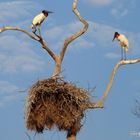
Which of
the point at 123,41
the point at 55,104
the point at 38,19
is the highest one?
the point at 38,19

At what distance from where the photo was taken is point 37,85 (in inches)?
464

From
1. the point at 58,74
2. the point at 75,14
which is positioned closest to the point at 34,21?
the point at 75,14

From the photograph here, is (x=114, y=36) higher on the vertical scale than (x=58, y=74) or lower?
higher

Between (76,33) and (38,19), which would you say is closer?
(76,33)

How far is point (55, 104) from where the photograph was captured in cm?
1202

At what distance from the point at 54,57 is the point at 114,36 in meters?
3.05

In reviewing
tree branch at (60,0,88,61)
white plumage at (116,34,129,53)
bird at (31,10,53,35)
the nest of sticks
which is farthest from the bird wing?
white plumage at (116,34,129,53)

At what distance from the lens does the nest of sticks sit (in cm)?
1175

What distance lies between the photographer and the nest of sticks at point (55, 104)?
11750 mm

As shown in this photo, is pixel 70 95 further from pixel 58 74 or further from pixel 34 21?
pixel 34 21

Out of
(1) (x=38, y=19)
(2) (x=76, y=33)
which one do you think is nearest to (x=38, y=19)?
Result: (1) (x=38, y=19)

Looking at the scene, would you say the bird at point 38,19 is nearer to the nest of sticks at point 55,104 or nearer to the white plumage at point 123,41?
the nest of sticks at point 55,104

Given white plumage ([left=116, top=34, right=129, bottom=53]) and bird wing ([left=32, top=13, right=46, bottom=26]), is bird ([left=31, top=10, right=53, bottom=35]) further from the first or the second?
white plumage ([left=116, top=34, right=129, bottom=53])

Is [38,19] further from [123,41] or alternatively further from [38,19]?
[123,41]
